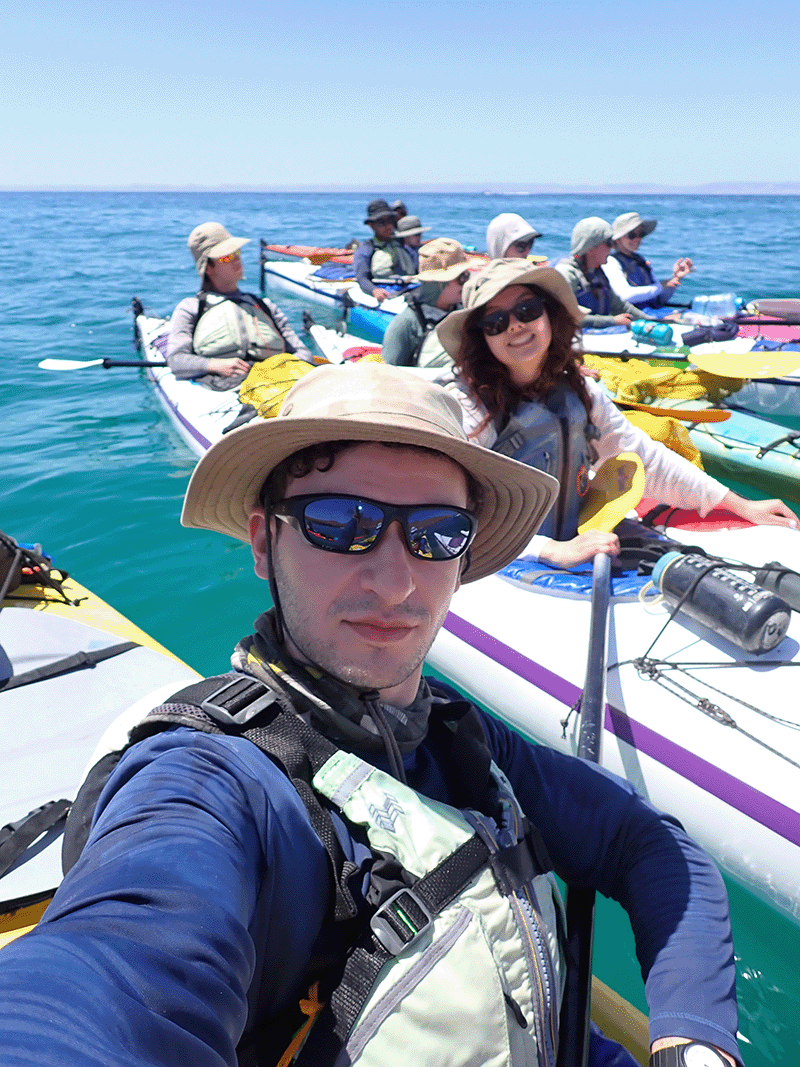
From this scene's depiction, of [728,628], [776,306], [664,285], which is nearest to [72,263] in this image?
[664,285]

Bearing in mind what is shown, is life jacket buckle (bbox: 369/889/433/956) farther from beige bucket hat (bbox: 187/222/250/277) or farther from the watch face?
beige bucket hat (bbox: 187/222/250/277)

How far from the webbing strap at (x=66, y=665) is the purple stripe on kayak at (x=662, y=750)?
1.56 meters

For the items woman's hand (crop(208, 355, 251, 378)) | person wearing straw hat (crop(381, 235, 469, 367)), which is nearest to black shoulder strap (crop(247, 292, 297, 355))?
woman's hand (crop(208, 355, 251, 378))

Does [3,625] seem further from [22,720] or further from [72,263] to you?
[72,263]

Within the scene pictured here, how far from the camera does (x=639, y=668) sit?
2.78 meters

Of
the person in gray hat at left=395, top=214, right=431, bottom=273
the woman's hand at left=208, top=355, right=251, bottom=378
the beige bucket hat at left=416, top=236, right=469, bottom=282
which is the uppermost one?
the person in gray hat at left=395, top=214, right=431, bottom=273

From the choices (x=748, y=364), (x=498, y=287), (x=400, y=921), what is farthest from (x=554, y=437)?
(x=748, y=364)

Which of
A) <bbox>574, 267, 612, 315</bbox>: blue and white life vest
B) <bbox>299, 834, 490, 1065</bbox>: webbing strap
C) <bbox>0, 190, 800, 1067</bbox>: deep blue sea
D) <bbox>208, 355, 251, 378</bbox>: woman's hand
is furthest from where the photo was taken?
<bbox>574, 267, 612, 315</bbox>: blue and white life vest

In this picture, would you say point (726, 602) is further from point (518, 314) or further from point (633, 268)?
point (633, 268)

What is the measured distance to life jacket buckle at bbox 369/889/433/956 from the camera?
0.91 meters

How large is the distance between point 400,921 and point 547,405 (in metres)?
2.58

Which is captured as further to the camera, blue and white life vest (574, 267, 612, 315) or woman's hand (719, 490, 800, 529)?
blue and white life vest (574, 267, 612, 315)

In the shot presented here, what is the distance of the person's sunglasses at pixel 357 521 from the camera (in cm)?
116

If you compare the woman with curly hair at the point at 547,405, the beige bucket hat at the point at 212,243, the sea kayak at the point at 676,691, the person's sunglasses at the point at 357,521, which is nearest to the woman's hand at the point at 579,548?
the woman with curly hair at the point at 547,405
